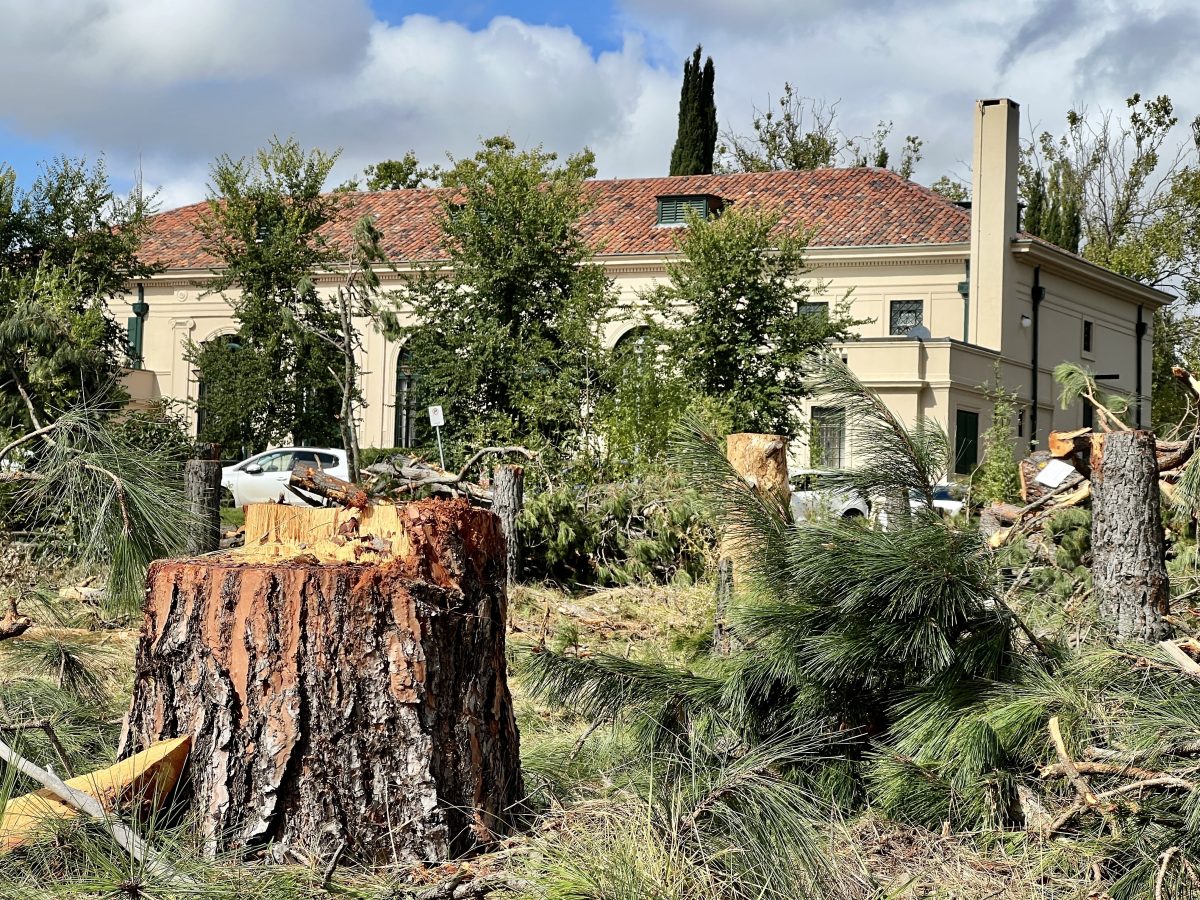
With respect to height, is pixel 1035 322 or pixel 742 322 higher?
pixel 1035 322

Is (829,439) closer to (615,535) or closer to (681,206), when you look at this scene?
(615,535)

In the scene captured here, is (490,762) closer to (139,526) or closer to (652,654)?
(139,526)

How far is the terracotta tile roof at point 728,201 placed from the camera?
32719 millimetres

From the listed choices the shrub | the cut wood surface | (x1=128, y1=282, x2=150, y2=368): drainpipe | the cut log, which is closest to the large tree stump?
the cut wood surface

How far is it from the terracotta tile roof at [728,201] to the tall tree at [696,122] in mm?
2632

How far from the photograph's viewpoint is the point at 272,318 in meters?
27.5

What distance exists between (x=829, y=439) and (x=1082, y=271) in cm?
3230

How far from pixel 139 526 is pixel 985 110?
31.9 metres

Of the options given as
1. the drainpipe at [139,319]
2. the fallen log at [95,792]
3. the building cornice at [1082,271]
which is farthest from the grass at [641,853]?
the drainpipe at [139,319]

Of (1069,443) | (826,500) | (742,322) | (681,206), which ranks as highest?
(681,206)

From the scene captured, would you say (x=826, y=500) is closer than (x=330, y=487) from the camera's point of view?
No

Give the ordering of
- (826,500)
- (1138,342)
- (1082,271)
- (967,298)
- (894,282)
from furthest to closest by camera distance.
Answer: (1138,342) → (1082,271) → (894,282) → (967,298) → (826,500)

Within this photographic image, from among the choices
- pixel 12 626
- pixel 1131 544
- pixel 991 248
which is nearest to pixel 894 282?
pixel 991 248

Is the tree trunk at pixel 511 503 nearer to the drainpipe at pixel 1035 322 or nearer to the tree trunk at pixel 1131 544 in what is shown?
the tree trunk at pixel 1131 544
